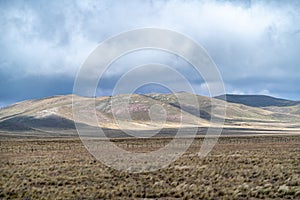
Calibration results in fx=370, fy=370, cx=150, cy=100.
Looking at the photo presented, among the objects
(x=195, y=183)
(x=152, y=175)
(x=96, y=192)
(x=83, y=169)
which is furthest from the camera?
(x=83, y=169)

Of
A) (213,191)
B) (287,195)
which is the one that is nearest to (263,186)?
(287,195)

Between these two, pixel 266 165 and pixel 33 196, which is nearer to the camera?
pixel 33 196

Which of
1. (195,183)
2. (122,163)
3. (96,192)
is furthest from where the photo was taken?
(122,163)

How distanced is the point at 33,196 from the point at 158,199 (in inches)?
216

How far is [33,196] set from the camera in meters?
16.2

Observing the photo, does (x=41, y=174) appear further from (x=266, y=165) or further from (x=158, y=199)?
(x=266, y=165)

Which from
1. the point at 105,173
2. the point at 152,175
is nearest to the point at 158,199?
the point at 152,175

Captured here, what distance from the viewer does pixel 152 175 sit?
71.9 feet

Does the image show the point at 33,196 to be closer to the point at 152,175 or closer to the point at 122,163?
the point at 152,175

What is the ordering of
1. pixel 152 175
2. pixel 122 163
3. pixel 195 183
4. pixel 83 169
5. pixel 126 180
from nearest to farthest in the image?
pixel 195 183
pixel 126 180
pixel 152 175
pixel 83 169
pixel 122 163

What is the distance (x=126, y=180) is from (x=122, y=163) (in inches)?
318

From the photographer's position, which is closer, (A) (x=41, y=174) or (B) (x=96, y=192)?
(B) (x=96, y=192)

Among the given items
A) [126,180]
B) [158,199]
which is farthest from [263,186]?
[126,180]

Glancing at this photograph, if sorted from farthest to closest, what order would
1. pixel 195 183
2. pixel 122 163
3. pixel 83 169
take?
pixel 122 163 < pixel 83 169 < pixel 195 183
